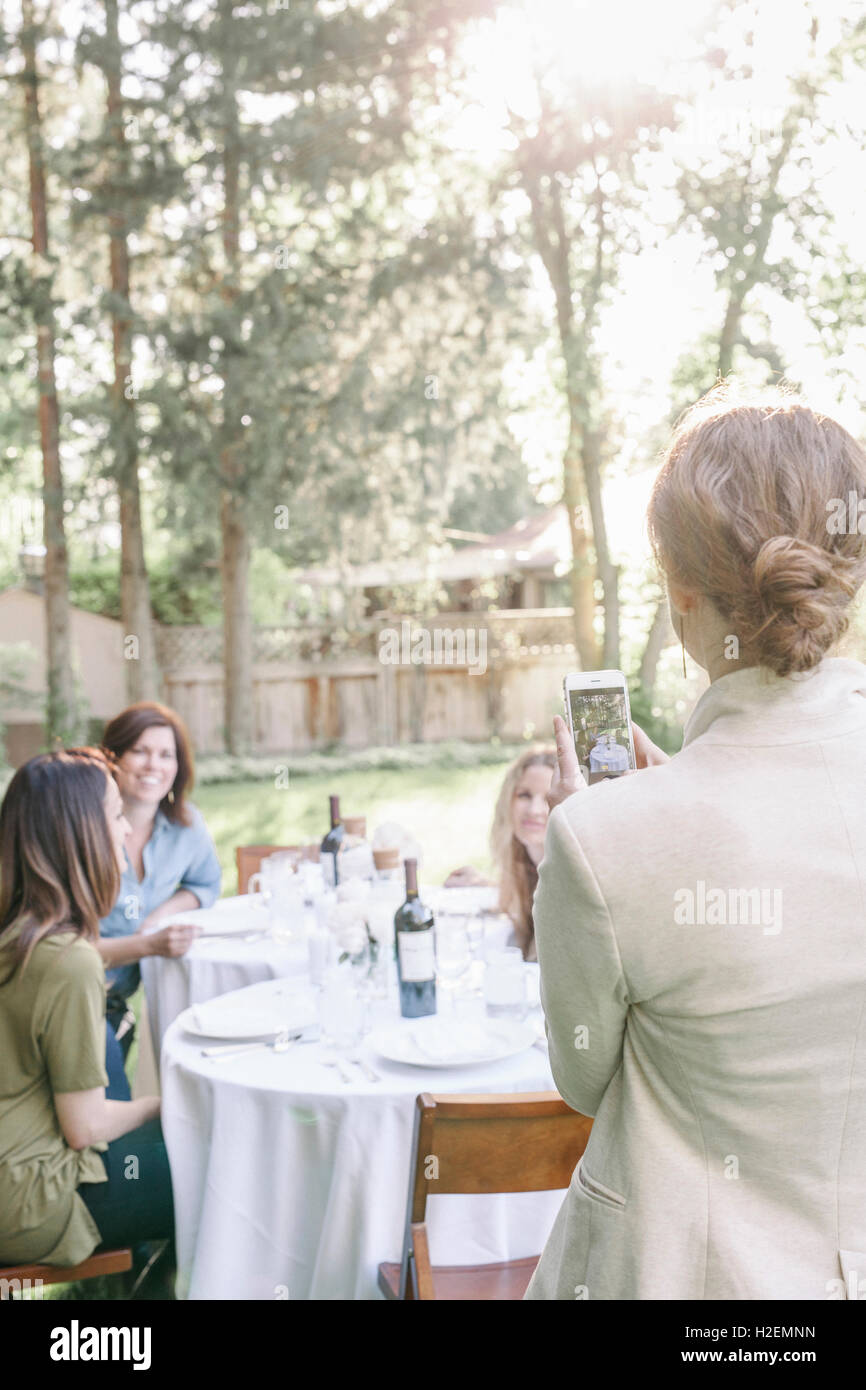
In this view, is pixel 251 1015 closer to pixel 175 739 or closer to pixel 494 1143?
pixel 494 1143

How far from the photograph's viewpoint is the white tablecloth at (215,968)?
369 centimetres

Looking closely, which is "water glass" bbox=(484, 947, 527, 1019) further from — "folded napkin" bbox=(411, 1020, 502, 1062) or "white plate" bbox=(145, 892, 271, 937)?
"white plate" bbox=(145, 892, 271, 937)

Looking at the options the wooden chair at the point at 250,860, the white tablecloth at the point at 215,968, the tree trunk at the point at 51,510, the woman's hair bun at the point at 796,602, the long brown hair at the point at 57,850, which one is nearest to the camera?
the woman's hair bun at the point at 796,602

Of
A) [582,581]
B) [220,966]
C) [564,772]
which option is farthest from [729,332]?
[564,772]

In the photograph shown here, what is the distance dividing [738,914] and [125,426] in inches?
491

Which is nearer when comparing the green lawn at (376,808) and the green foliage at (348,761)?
the green lawn at (376,808)

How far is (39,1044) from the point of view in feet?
8.56

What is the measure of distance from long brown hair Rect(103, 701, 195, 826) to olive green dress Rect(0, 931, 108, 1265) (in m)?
1.67

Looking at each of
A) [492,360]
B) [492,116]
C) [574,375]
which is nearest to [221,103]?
[492,116]

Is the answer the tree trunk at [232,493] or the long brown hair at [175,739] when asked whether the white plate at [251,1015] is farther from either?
the tree trunk at [232,493]

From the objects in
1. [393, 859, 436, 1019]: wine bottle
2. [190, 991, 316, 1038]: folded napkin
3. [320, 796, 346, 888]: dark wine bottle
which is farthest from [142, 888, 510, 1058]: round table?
[393, 859, 436, 1019]: wine bottle

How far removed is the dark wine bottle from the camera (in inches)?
171

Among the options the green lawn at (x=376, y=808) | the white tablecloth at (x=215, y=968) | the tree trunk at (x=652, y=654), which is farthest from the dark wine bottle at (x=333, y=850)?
the tree trunk at (x=652, y=654)

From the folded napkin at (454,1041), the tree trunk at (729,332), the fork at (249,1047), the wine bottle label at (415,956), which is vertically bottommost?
the fork at (249,1047)
